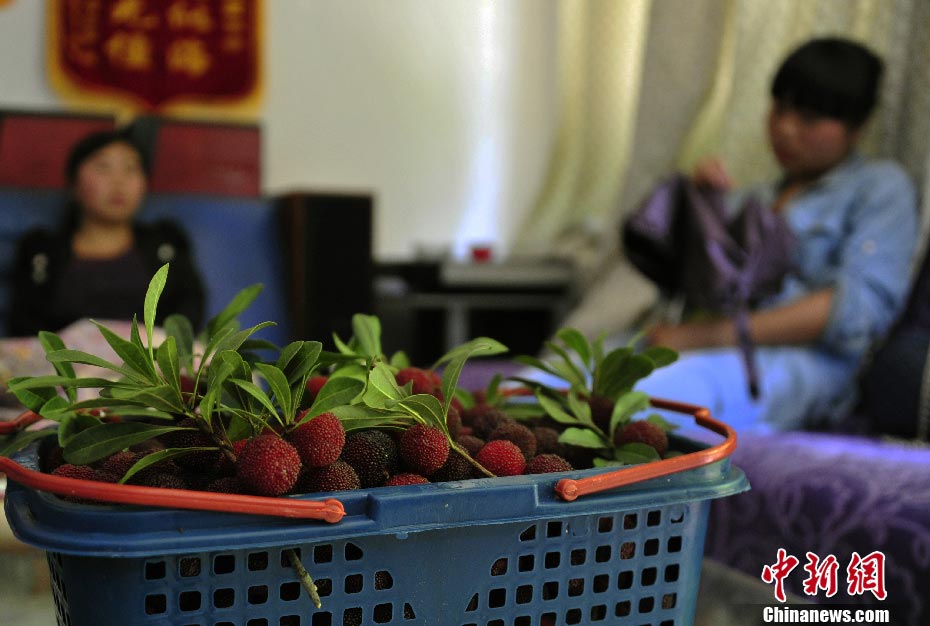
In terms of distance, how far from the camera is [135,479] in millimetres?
425

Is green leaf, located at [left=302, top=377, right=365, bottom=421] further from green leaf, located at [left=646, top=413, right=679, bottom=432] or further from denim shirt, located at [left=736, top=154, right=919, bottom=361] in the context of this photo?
denim shirt, located at [left=736, top=154, right=919, bottom=361]

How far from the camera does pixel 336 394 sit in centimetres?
44

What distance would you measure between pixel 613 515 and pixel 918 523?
56cm

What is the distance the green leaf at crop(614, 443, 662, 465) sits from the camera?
50 centimetres

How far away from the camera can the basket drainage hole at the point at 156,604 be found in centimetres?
39

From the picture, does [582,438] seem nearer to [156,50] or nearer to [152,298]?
[152,298]

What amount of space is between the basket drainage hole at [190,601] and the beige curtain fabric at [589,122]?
6.78ft

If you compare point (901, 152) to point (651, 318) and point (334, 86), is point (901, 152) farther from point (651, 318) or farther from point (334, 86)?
point (334, 86)

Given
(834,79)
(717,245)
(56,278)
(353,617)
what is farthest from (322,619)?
(56,278)

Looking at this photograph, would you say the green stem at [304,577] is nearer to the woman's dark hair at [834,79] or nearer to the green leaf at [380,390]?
the green leaf at [380,390]

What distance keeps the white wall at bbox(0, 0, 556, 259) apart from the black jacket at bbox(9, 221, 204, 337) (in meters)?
0.87

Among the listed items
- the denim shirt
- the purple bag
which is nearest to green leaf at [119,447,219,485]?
the purple bag

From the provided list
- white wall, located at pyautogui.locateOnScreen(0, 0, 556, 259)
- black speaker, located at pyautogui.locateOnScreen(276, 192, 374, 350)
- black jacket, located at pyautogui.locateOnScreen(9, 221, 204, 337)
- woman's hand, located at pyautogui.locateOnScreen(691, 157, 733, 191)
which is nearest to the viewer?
woman's hand, located at pyautogui.locateOnScreen(691, 157, 733, 191)

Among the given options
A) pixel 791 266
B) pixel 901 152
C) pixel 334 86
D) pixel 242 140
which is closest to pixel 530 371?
pixel 791 266
